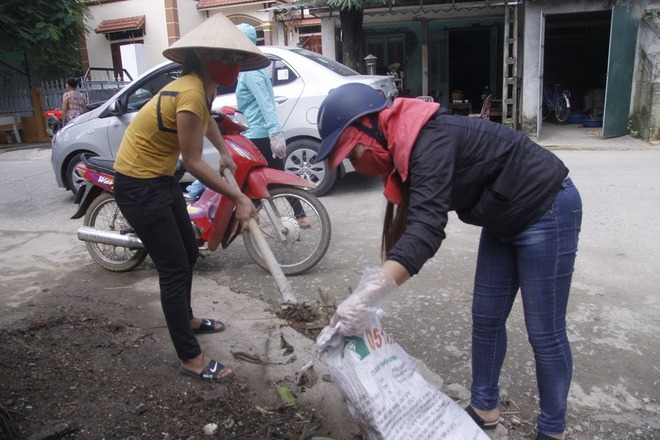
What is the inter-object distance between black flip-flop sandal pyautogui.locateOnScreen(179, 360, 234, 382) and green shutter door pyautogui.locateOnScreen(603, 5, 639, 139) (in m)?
10.2

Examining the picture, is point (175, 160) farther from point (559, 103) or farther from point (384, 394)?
point (559, 103)

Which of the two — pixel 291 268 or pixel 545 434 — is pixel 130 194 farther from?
pixel 545 434

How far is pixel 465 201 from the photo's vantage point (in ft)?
6.59

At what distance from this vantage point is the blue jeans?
6.77ft

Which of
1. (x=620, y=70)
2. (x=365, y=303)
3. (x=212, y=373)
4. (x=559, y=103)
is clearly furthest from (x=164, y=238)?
(x=559, y=103)

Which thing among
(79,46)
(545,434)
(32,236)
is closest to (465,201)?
(545,434)

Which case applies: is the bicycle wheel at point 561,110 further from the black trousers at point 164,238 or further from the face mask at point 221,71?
the black trousers at point 164,238

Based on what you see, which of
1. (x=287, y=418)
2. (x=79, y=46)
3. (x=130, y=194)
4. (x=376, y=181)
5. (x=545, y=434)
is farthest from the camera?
(x=79, y=46)

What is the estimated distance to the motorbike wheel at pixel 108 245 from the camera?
4.55m

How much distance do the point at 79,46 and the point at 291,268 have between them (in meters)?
18.6

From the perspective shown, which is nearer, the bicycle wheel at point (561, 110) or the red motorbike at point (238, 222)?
the red motorbike at point (238, 222)

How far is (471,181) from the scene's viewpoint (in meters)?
1.93

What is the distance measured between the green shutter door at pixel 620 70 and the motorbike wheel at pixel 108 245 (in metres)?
9.53

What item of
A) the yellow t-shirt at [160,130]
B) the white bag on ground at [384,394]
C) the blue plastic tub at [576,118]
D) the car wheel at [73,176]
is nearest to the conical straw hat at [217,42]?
the yellow t-shirt at [160,130]
